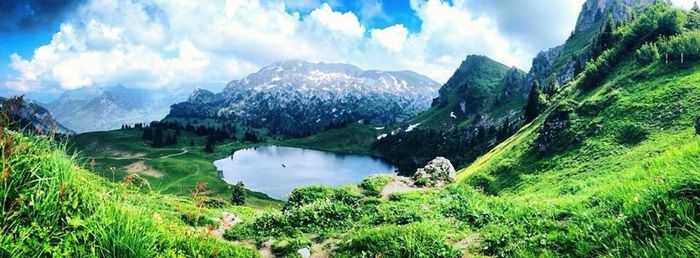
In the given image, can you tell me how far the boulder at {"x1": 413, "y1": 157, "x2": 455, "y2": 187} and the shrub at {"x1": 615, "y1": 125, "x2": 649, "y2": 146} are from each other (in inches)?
791

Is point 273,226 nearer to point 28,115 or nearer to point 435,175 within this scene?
point 28,115

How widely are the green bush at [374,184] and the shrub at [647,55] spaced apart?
6247 cm

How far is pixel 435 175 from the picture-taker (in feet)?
135

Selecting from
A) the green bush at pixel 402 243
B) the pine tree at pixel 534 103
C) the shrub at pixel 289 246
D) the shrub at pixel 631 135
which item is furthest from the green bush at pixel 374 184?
the pine tree at pixel 534 103

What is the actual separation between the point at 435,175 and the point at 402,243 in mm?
29078

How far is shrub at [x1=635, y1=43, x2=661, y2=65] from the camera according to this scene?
242 feet

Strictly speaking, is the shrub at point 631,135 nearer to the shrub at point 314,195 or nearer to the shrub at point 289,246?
the shrub at point 314,195

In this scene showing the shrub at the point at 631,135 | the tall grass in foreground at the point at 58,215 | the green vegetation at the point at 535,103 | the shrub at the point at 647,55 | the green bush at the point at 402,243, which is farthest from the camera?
the green vegetation at the point at 535,103

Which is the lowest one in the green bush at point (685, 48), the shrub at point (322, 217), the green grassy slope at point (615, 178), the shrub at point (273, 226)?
the shrub at point (273, 226)

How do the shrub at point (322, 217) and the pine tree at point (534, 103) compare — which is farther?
the pine tree at point (534, 103)

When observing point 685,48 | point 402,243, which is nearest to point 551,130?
point 685,48

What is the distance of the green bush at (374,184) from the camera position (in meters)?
28.8

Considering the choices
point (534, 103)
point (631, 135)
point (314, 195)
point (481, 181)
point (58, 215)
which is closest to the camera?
point (58, 215)

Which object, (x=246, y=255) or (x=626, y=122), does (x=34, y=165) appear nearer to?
(x=246, y=255)
